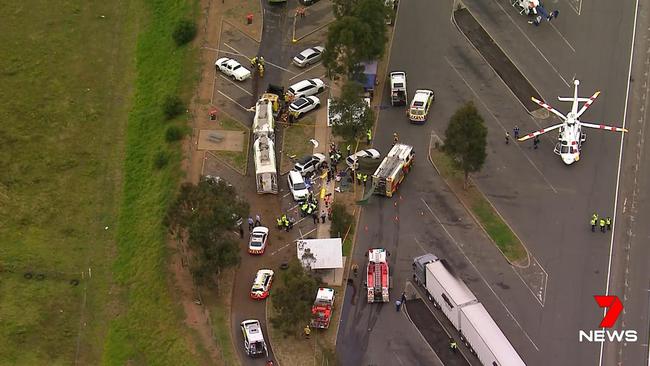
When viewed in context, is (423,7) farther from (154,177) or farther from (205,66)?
(154,177)

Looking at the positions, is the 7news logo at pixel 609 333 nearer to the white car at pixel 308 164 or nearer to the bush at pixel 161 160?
the white car at pixel 308 164

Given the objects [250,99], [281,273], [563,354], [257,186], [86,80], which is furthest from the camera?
[86,80]

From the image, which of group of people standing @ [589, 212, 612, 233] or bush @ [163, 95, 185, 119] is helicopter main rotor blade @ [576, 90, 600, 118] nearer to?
group of people standing @ [589, 212, 612, 233]

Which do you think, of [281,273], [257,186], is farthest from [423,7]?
[281,273]

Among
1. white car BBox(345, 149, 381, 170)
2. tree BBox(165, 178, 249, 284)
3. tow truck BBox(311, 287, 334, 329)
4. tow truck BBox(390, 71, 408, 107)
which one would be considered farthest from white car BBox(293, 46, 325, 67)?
tow truck BBox(311, 287, 334, 329)

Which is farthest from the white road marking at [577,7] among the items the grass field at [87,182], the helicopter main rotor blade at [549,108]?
the grass field at [87,182]

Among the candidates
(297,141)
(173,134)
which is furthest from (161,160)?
(297,141)

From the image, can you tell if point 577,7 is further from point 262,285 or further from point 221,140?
point 262,285
